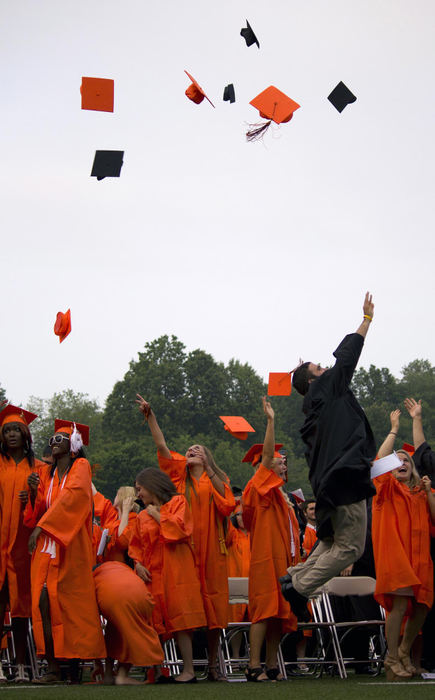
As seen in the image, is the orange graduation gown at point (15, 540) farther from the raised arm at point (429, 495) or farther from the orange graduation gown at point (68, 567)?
the raised arm at point (429, 495)

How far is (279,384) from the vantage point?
35.2ft

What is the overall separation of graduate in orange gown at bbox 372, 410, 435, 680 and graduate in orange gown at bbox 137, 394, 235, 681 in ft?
4.51

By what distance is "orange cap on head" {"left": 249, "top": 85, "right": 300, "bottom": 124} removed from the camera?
31.1 feet

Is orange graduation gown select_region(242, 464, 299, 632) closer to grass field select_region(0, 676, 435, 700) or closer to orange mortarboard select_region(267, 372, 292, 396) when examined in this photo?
grass field select_region(0, 676, 435, 700)

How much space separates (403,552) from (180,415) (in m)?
66.2

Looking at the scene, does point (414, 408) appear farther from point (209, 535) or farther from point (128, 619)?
point (128, 619)

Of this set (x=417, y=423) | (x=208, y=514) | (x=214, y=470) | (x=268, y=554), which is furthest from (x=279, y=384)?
(x=268, y=554)

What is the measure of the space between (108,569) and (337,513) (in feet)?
8.36

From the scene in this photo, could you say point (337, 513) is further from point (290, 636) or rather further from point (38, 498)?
point (290, 636)

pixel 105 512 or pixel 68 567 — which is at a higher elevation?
pixel 105 512

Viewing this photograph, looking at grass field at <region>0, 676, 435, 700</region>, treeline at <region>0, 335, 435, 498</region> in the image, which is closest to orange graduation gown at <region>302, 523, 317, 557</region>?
grass field at <region>0, 676, 435, 700</region>

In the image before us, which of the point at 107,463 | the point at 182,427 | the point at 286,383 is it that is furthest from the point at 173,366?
the point at 286,383

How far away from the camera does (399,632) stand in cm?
805

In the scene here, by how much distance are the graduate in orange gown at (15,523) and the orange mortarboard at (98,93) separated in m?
3.07
